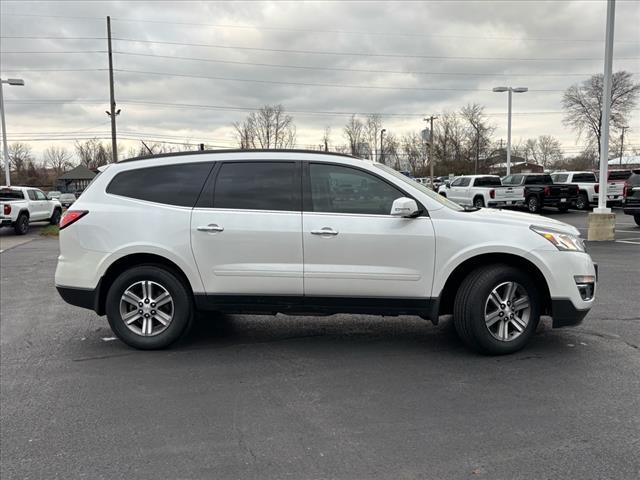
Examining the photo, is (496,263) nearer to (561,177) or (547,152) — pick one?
(561,177)

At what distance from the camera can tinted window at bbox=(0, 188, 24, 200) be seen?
1978 cm

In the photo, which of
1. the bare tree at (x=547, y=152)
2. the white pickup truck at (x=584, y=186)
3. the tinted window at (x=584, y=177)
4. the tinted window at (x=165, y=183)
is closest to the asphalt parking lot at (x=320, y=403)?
the tinted window at (x=165, y=183)

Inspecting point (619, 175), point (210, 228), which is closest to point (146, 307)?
point (210, 228)

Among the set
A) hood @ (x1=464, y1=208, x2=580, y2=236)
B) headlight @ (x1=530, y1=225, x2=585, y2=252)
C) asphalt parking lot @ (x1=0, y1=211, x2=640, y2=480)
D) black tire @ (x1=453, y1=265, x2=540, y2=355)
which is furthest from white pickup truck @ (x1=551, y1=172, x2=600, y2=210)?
black tire @ (x1=453, y1=265, x2=540, y2=355)

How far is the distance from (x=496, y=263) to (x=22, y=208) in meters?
19.6

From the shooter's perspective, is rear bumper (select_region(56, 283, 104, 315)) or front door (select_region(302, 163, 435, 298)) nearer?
front door (select_region(302, 163, 435, 298))

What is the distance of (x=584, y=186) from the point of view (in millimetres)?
25500

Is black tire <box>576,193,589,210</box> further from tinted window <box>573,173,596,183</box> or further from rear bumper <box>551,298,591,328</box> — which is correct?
rear bumper <box>551,298,591,328</box>

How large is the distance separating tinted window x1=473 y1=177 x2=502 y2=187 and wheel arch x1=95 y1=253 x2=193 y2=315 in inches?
868

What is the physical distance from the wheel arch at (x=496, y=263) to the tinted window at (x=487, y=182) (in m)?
21.1

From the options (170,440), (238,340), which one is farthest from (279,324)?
(170,440)

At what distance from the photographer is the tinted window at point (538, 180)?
25091 mm

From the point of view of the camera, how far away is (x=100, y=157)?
3103 inches

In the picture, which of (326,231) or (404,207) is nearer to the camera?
(404,207)
